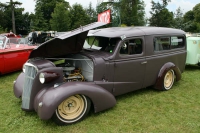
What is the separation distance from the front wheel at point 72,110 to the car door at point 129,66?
93 cm

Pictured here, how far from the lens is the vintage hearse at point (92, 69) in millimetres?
3376

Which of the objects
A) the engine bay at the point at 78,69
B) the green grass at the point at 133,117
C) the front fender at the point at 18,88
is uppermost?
the engine bay at the point at 78,69

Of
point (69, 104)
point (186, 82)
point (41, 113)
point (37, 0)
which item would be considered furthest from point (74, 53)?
point (37, 0)

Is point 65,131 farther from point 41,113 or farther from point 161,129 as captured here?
point 161,129

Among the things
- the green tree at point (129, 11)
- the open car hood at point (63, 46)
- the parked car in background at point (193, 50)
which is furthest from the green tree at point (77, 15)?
the open car hood at point (63, 46)

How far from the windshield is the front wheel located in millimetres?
1368

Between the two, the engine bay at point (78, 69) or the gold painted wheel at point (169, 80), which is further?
the gold painted wheel at point (169, 80)

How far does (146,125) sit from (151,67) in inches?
68.5

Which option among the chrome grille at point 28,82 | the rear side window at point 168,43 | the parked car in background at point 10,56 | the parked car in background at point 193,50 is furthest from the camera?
the parked car in background at point 193,50

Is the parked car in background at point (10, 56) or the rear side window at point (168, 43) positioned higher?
the rear side window at point (168, 43)

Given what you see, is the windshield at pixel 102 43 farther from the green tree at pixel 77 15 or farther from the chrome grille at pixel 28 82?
the green tree at pixel 77 15

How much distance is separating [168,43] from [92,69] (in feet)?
8.49

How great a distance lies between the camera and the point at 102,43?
4.45 metres

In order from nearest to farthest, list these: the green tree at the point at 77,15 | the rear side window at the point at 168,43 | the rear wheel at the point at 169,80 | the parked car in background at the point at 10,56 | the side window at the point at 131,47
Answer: the side window at the point at 131,47 < the rear side window at the point at 168,43 < the rear wheel at the point at 169,80 < the parked car in background at the point at 10,56 < the green tree at the point at 77,15
